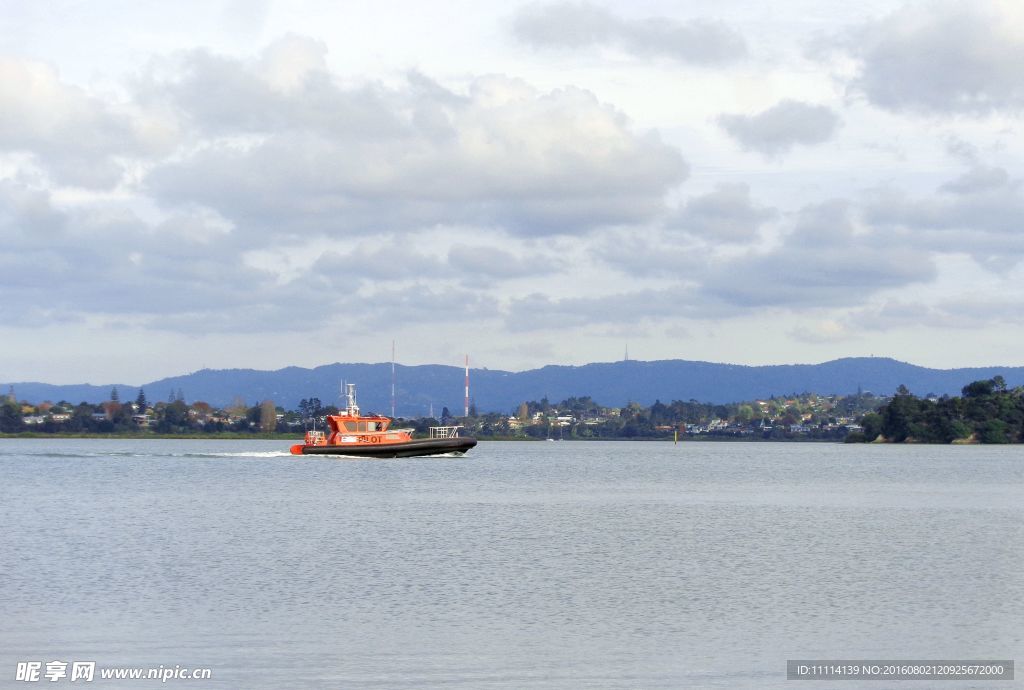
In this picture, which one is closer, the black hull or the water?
the water

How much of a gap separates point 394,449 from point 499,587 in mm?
81719

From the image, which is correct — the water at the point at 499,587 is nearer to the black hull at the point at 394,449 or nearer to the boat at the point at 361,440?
the black hull at the point at 394,449

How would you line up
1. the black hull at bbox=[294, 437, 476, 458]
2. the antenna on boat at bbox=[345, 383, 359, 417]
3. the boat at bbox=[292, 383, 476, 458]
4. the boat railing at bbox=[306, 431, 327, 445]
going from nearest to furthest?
1. the black hull at bbox=[294, 437, 476, 458]
2. the boat at bbox=[292, 383, 476, 458]
3. the antenna on boat at bbox=[345, 383, 359, 417]
4. the boat railing at bbox=[306, 431, 327, 445]

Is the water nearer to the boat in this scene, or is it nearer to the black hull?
the black hull

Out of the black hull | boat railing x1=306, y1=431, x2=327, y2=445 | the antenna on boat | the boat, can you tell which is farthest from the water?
boat railing x1=306, y1=431, x2=327, y2=445

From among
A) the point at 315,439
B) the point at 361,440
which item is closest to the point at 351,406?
the point at 361,440

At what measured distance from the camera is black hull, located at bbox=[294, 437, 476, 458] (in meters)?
117

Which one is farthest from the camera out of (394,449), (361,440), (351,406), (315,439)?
(315,439)

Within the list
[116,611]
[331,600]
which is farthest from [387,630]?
[116,611]

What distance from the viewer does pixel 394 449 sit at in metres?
120

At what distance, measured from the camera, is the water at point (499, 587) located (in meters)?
27.7

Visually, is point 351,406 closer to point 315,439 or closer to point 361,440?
point 361,440

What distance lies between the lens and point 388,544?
171 feet

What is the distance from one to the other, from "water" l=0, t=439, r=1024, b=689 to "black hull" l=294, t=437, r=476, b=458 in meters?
33.5
